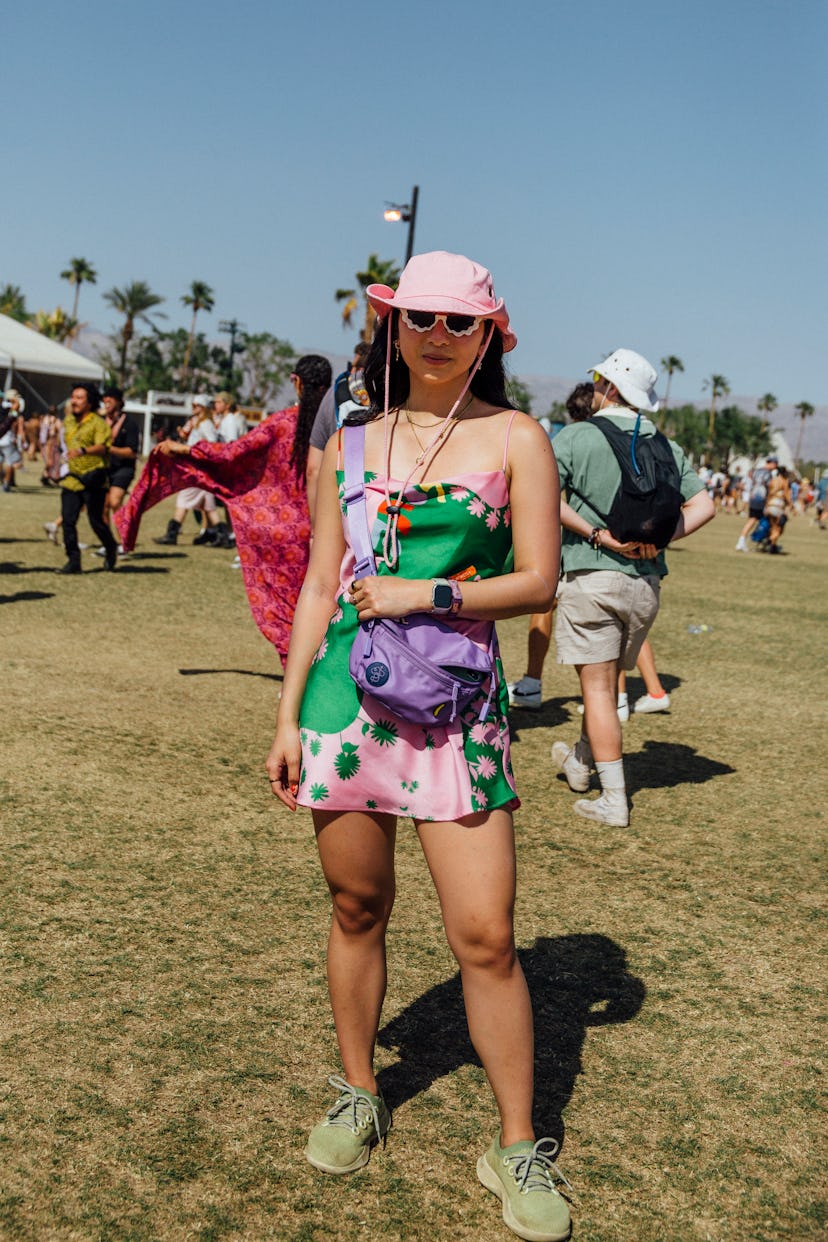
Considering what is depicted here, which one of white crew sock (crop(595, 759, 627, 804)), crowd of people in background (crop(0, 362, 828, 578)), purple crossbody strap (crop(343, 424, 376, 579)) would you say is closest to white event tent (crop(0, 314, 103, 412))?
crowd of people in background (crop(0, 362, 828, 578))

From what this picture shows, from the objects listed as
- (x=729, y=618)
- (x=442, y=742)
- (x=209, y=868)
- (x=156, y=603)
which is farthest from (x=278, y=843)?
(x=729, y=618)

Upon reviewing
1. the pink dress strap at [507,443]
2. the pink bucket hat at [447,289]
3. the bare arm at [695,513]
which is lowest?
the bare arm at [695,513]

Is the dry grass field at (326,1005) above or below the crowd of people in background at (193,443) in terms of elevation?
below

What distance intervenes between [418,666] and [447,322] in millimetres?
728

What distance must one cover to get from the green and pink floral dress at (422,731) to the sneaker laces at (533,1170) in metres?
0.76

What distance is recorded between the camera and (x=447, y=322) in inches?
105

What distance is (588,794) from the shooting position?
20.3 ft

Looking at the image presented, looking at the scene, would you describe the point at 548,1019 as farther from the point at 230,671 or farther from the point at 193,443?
the point at 230,671

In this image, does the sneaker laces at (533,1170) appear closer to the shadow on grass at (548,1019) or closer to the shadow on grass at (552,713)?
the shadow on grass at (548,1019)

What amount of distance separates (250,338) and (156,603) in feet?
351

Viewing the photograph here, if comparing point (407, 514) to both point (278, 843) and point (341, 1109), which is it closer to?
point (341, 1109)

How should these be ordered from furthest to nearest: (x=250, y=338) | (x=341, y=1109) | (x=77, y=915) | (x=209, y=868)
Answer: (x=250, y=338), (x=209, y=868), (x=77, y=915), (x=341, y=1109)

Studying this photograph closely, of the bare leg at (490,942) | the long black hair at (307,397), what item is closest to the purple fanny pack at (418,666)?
the bare leg at (490,942)

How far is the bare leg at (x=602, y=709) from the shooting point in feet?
18.5
